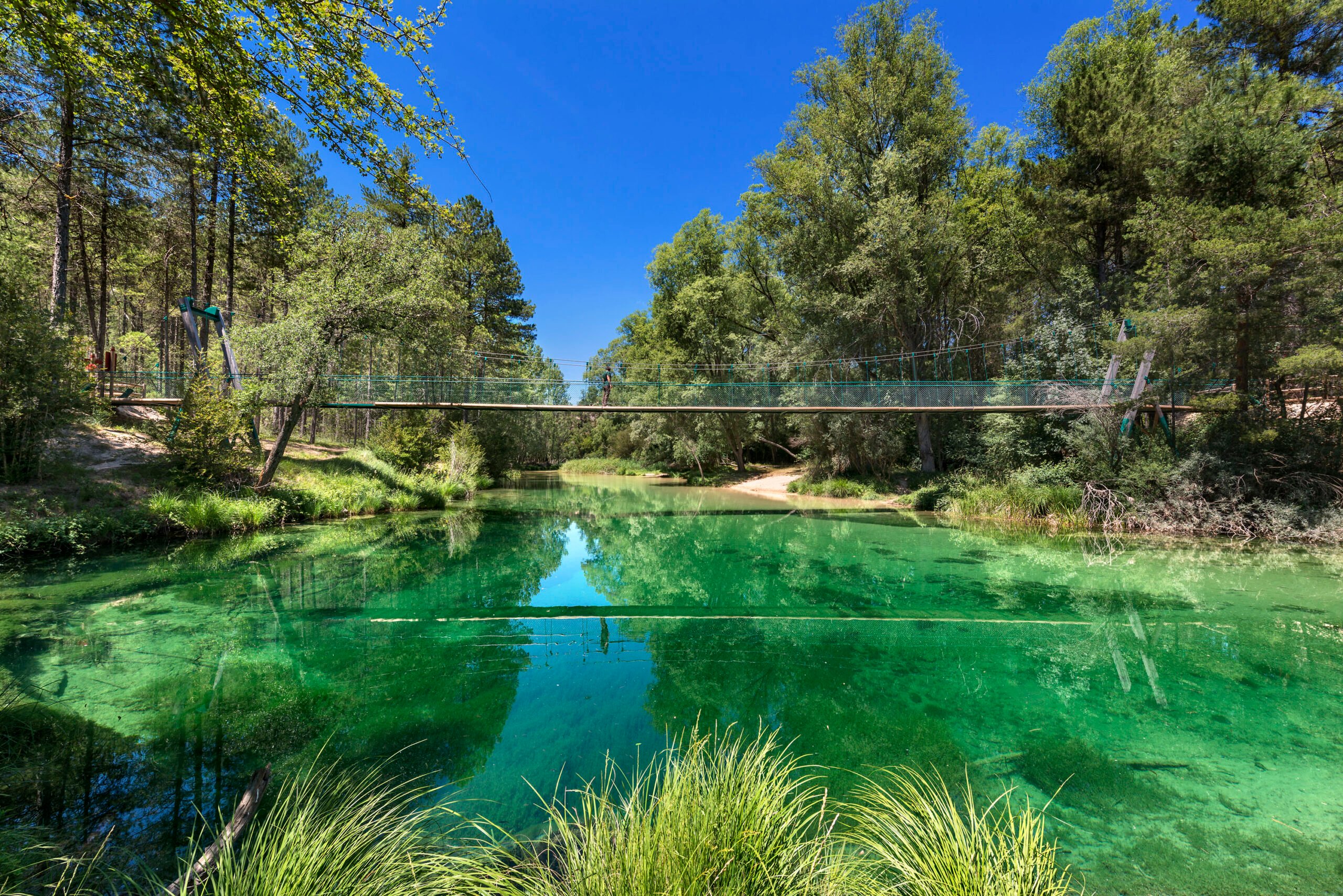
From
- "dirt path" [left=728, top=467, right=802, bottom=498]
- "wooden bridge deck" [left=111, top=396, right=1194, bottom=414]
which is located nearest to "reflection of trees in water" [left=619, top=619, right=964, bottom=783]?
"wooden bridge deck" [left=111, top=396, right=1194, bottom=414]

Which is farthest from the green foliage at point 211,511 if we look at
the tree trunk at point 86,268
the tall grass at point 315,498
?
the tree trunk at point 86,268

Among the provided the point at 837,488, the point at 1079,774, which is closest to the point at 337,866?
the point at 1079,774

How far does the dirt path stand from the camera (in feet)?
64.3

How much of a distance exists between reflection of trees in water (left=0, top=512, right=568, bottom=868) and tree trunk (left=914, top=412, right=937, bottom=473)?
12.8 m

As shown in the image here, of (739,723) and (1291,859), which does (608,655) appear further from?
(1291,859)

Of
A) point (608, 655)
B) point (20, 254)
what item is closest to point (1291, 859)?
point (608, 655)

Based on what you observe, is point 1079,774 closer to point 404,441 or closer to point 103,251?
point 404,441

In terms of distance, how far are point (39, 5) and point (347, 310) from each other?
354 inches

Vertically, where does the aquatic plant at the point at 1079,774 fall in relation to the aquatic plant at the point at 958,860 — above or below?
below

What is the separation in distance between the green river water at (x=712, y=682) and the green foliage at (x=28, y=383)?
242 centimetres

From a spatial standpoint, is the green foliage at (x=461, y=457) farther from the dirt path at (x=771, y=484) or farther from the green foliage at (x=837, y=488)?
the green foliage at (x=837, y=488)

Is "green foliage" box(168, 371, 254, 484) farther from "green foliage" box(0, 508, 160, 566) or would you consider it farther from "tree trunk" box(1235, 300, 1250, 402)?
"tree trunk" box(1235, 300, 1250, 402)

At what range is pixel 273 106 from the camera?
3.15 metres

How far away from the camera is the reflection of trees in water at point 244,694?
246 centimetres
